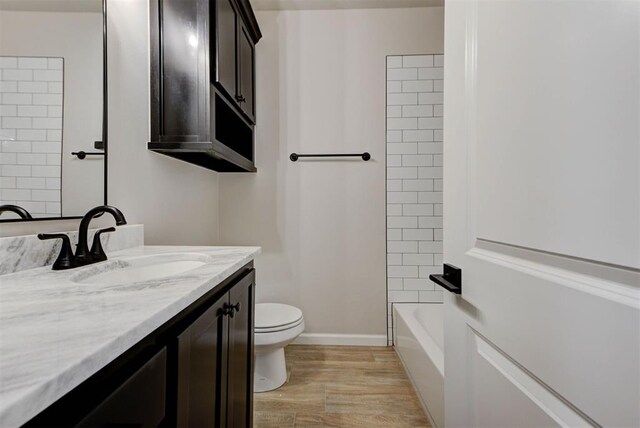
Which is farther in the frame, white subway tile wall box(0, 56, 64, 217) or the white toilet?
the white toilet

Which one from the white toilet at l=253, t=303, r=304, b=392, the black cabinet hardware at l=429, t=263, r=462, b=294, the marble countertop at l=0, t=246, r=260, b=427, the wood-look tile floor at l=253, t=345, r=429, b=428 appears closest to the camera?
the marble countertop at l=0, t=246, r=260, b=427

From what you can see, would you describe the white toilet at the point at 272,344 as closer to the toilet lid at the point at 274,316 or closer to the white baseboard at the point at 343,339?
the toilet lid at the point at 274,316

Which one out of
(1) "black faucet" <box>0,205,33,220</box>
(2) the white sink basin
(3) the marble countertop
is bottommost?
A: (2) the white sink basin

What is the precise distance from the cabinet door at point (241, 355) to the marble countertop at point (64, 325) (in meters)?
0.28

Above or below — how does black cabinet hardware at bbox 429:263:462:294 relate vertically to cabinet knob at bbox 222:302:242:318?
above

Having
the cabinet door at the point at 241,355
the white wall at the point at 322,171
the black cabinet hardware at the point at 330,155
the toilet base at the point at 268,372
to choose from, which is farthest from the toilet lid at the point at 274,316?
the black cabinet hardware at the point at 330,155

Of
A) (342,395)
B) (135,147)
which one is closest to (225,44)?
(135,147)

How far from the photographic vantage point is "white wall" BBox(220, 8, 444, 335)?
8.06 ft

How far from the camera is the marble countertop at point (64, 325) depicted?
0.34 m

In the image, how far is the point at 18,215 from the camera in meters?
0.94

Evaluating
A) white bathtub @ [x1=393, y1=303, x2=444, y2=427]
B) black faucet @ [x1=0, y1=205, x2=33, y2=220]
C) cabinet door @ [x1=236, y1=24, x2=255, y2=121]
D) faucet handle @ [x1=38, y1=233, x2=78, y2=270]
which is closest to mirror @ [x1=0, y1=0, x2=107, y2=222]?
black faucet @ [x1=0, y1=205, x2=33, y2=220]

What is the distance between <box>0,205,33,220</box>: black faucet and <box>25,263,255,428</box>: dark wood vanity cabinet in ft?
2.05

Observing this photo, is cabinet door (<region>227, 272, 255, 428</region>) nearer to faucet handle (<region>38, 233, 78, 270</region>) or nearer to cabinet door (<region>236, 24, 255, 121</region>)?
faucet handle (<region>38, 233, 78, 270</region>)

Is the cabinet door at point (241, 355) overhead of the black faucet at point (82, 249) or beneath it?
beneath
